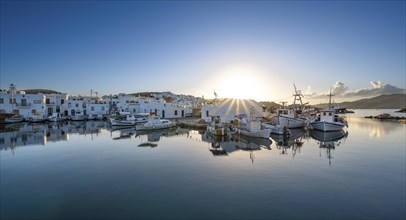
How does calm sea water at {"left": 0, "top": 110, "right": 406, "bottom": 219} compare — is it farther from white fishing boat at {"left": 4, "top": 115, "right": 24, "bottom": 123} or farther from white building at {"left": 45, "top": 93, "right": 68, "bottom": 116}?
white building at {"left": 45, "top": 93, "right": 68, "bottom": 116}

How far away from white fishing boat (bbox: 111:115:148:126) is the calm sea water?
1903 cm

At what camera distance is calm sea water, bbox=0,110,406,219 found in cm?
805

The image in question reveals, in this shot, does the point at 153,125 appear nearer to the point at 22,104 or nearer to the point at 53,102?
the point at 22,104

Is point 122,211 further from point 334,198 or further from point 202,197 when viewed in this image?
point 334,198

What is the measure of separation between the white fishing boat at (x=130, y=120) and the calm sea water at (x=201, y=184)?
19.0m

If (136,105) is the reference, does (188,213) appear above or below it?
below

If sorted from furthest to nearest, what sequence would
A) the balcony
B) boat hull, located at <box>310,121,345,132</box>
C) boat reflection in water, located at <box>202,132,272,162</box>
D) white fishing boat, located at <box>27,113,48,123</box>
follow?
the balcony
white fishing boat, located at <box>27,113,48,123</box>
boat hull, located at <box>310,121,345,132</box>
boat reflection in water, located at <box>202,132,272,162</box>

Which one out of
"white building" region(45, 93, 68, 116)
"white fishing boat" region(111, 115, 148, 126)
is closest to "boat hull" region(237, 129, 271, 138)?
"white fishing boat" region(111, 115, 148, 126)

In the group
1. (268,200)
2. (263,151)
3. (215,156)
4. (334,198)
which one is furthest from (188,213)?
(263,151)

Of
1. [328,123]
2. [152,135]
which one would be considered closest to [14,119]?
[152,135]

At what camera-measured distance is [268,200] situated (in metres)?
8.97

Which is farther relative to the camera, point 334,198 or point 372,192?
point 372,192

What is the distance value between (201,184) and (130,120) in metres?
32.7

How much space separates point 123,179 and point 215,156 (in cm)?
763
